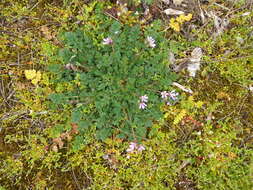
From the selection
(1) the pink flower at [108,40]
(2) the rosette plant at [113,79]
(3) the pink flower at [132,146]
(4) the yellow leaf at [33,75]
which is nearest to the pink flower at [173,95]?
(2) the rosette plant at [113,79]

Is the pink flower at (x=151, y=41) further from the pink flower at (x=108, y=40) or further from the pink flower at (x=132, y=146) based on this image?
the pink flower at (x=132, y=146)

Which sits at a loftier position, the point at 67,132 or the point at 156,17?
the point at 156,17

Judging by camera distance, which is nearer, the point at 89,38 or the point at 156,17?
the point at 89,38

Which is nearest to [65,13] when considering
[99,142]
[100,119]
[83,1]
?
[83,1]

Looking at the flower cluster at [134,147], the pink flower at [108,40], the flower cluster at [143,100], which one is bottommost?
the flower cluster at [134,147]

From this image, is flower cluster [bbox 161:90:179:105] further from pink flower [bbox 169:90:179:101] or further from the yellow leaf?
the yellow leaf

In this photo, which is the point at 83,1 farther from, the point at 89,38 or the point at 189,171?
the point at 189,171

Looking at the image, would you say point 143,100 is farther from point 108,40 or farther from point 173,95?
point 108,40

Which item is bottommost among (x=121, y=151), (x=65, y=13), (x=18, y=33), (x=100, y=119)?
(x=121, y=151)

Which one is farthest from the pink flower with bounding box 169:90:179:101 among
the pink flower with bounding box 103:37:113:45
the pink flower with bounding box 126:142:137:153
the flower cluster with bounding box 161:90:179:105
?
the pink flower with bounding box 103:37:113:45
